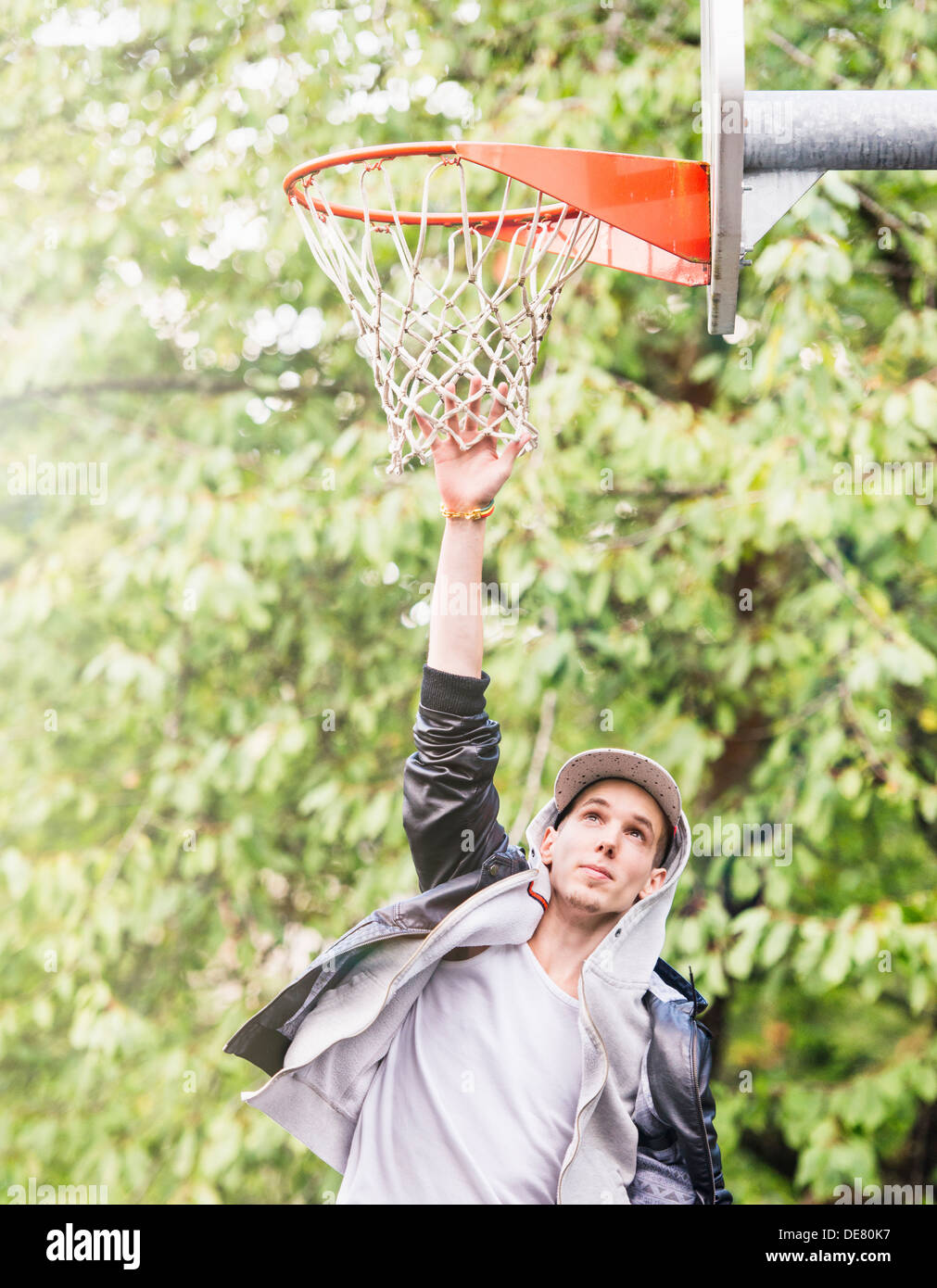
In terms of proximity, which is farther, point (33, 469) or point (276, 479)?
point (33, 469)

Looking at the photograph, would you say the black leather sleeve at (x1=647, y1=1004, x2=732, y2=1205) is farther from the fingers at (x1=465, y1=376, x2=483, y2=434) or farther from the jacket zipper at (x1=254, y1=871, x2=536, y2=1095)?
the fingers at (x1=465, y1=376, x2=483, y2=434)

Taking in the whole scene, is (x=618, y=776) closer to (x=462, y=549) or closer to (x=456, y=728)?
(x=456, y=728)

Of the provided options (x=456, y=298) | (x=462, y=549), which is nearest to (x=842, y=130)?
(x=456, y=298)

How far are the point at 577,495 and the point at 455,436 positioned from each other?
51.7 inches

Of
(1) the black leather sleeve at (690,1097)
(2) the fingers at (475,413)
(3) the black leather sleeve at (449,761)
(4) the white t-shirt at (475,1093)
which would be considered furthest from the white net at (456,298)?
(1) the black leather sleeve at (690,1097)

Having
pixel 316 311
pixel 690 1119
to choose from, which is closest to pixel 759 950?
pixel 690 1119

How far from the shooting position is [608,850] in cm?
179

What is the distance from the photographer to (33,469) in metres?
3.35

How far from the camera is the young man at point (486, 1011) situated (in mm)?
1679

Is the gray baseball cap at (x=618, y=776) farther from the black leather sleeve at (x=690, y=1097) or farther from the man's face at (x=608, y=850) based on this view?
the black leather sleeve at (x=690, y=1097)

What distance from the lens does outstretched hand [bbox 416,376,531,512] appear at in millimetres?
1792

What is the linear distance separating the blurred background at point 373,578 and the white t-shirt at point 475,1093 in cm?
94

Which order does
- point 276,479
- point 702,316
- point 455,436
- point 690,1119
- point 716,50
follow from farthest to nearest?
point 702,316 → point 276,479 → point 455,436 → point 690,1119 → point 716,50

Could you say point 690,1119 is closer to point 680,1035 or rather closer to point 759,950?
point 680,1035
